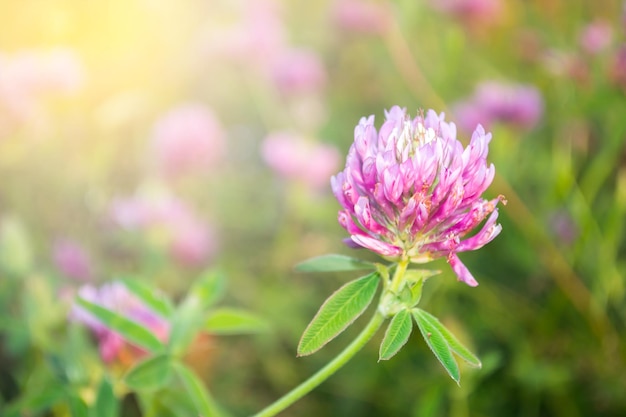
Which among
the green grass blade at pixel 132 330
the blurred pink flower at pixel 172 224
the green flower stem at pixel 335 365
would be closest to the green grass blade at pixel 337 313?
the green flower stem at pixel 335 365

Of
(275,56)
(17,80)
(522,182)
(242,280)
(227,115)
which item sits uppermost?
(17,80)

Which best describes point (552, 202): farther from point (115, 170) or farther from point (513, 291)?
point (115, 170)

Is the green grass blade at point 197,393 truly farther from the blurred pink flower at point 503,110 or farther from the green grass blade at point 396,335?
the blurred pink flower at point 503,110

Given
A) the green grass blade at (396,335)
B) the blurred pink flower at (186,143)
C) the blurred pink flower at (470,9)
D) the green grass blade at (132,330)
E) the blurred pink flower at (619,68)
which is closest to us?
the green grass blade at (396,335)

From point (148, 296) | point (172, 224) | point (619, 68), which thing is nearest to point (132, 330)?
point (148, 296)

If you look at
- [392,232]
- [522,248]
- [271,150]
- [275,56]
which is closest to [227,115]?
[275,56]

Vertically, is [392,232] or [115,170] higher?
[392,232]
